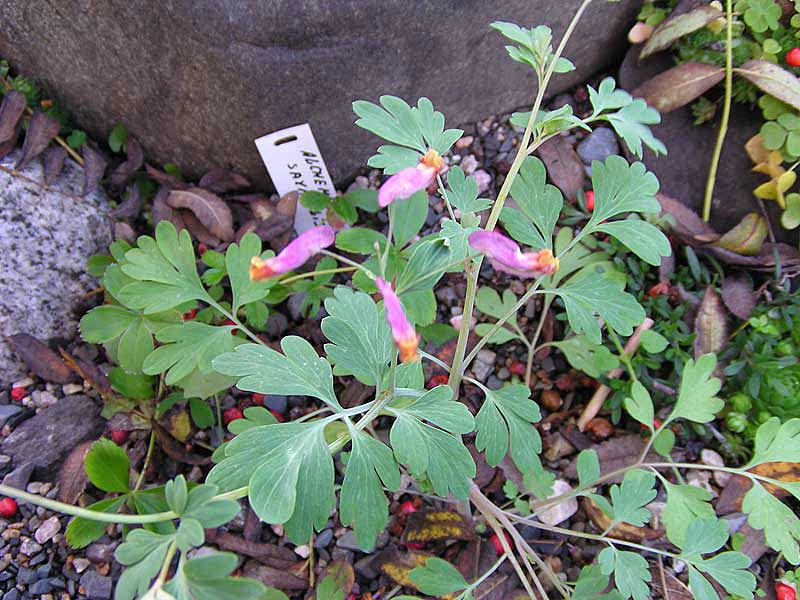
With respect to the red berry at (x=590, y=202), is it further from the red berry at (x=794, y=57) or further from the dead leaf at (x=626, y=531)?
the dead leaf at (x=626, y=531)

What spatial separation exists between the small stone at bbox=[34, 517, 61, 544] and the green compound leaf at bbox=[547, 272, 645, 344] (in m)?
1.30

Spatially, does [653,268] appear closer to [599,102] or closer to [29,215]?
[599,102]

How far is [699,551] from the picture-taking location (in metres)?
1.19

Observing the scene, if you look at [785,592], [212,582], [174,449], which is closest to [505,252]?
[212,582]

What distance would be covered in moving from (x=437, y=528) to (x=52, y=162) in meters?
1.53

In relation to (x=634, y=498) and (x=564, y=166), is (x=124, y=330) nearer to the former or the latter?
(x=634, y=498)

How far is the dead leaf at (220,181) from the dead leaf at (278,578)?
114 cm

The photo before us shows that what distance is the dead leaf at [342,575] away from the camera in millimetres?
1422

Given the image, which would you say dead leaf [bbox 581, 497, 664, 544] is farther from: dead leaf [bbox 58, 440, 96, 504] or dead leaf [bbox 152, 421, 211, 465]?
dead leaf [bbox 58, 440, 96, 504]

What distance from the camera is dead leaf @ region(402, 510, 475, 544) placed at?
150cm

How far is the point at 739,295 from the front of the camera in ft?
5.72

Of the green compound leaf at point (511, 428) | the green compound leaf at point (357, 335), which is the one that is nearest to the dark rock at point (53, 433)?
the green compound leaf at point (357, 335)

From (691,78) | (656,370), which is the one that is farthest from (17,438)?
(691,78)

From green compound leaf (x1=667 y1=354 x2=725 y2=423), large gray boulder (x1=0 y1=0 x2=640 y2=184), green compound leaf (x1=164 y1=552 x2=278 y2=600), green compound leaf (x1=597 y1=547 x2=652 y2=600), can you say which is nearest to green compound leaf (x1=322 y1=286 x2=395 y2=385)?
green compound leaf (x1=164 y1=552 x2=278 y2=600)
